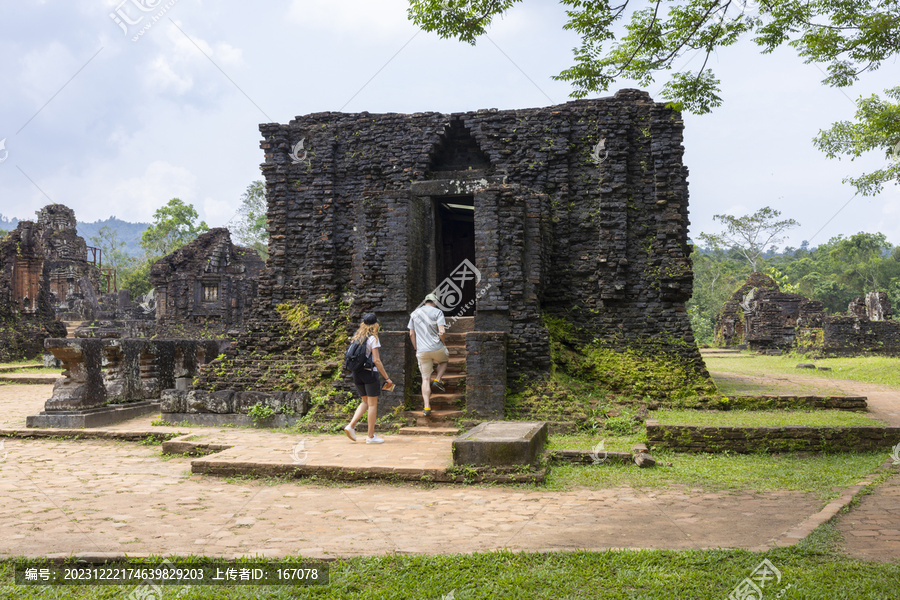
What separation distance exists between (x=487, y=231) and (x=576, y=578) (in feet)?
22.4

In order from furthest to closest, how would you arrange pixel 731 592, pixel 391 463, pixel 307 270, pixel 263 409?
pixel 307 270 < pixel 263 409 < pixel 391 463 < pixel 731 592

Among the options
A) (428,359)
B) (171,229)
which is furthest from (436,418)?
(171,229)

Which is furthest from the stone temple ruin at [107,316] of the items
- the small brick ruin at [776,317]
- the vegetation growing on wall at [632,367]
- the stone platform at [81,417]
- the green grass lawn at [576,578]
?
the small brick ruin at [776,317]

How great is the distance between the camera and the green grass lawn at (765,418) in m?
8.02

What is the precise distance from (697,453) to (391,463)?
3592 mm

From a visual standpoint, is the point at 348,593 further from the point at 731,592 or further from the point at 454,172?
the point at 454,172

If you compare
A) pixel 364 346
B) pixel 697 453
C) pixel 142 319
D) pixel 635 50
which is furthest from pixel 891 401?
pixel 142 319

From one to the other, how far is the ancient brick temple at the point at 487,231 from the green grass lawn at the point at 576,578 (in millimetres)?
5416

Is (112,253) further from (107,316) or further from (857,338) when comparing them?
(857,338)

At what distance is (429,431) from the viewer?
28.3ft

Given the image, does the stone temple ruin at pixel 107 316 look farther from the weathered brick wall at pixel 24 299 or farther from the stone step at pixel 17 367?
the stone step at pixel 17 367

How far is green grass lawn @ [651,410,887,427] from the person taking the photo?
802 cm

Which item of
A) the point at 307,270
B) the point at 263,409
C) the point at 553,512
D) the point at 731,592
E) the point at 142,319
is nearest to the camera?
the point at 731,592

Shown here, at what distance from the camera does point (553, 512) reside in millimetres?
5148
